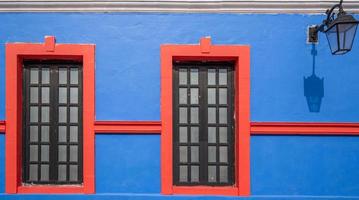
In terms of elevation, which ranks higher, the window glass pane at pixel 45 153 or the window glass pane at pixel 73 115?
the window glass pane at pixel 73 115

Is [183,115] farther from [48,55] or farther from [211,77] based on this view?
[48,55]

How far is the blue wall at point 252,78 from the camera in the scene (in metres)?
4.06

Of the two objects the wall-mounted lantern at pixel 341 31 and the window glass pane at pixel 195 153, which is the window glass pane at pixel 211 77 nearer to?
the window glass pane at pixel 195 153

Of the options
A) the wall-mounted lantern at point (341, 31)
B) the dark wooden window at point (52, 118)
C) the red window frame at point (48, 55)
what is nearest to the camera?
the wall-mounted lantern at point (341, 31)

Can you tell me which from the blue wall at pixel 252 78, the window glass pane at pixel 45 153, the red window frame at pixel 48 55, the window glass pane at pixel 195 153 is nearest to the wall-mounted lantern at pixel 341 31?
the blue wall at pixel 252 78

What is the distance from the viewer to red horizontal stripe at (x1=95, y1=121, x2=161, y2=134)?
4043 millimetres

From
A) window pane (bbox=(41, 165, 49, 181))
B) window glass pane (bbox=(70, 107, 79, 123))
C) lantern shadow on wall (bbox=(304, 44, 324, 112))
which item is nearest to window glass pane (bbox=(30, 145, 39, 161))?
window pane (bbox=(41, 165, 49, 181))

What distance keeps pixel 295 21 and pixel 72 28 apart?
3007 mm

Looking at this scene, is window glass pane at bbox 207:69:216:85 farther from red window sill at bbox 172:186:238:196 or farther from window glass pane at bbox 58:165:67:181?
window glass pane at bbox 58:165:67:181

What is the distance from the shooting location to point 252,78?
4.06 metres

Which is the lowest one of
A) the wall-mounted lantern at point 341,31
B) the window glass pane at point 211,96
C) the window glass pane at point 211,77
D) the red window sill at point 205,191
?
the red window sill at point 205,191

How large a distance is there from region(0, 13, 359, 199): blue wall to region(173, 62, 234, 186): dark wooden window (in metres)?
0.32

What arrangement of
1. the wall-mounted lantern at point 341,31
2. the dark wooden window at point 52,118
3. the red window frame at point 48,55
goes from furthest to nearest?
1. the dark wooden window at point 52,118
2. the red window frame at point 48,55
3. the wall-mounted lantern at point 341,31

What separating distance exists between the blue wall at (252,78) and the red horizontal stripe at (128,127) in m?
0.08
